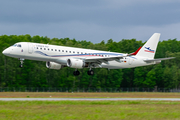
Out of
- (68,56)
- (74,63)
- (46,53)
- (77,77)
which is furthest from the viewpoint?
(77,77)

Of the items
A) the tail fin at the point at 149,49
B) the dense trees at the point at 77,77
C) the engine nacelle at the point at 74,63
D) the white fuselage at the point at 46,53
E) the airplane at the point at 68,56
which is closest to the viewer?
the white fuselage at the point at 46,53

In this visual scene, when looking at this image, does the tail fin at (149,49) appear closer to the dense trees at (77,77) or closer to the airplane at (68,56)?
the airplane at (68,56)

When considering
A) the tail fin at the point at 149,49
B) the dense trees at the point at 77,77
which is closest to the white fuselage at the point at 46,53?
the tail fin at the point at 149,49

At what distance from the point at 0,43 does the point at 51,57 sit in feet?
181

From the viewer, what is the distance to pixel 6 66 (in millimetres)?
90250

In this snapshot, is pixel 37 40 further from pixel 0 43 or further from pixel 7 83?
pixel 7 83

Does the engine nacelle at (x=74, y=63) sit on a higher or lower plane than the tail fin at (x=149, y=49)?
lower

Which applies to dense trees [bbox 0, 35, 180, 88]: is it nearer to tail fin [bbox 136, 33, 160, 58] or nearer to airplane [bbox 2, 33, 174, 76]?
tail fin [bbox 136, 33, 160, 58]

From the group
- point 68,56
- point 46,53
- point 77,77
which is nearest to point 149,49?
point 68,56

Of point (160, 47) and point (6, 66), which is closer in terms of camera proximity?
point (6, 66)

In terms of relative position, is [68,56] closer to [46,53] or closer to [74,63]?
[74,63]
